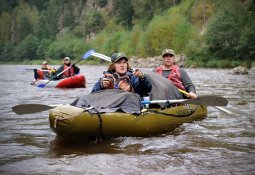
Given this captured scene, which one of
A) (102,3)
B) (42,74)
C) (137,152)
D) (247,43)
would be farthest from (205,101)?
(102,3)

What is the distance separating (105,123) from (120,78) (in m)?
1.11

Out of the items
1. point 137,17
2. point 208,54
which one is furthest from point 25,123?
point 137,17

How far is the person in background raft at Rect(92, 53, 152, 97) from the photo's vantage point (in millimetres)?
5434

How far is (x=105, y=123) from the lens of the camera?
462cm

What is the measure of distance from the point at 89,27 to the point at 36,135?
75.0 m

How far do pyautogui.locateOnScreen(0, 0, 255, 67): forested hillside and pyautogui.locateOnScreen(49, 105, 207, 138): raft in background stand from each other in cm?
2268

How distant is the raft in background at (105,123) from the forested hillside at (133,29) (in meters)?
22.7

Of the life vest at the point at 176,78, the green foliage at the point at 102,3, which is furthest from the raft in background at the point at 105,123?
the green foliage at the point at 102,3

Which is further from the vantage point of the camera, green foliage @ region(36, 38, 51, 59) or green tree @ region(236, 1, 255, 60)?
green foliage @ region(36, 38, 51, 59)

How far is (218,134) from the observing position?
18.1ft

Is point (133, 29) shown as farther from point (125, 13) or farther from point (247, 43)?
point (247, 43)

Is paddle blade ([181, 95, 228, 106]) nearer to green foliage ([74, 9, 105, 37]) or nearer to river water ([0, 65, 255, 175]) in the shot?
river water ([0, 65, 255, 175])

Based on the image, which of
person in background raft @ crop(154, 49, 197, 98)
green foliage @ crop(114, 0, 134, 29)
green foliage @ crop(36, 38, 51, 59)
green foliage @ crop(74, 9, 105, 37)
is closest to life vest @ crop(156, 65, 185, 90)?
person in background raft @ crop(154, 49, 197, 98)

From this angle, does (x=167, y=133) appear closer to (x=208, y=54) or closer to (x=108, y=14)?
(x=208, y=54)
